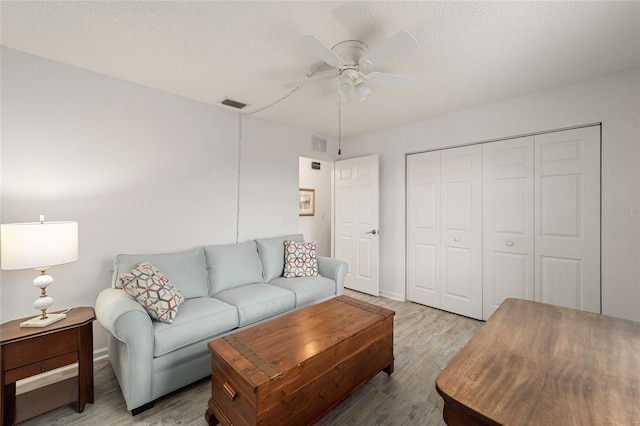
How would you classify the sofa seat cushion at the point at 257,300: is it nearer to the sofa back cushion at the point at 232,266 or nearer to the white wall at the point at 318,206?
the sofa back cushion at the point at 232,266

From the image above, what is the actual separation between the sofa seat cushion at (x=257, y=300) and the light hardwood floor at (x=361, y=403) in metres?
0.56

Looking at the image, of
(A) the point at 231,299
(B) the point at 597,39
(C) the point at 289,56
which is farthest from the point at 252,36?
(B) the point at 597,39

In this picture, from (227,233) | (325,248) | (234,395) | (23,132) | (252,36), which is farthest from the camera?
(325,248)

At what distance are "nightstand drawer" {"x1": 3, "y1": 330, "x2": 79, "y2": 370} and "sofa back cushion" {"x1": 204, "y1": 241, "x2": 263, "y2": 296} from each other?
3.29 ft

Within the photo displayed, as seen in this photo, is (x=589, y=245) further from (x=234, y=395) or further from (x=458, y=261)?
(x=234, y=395)

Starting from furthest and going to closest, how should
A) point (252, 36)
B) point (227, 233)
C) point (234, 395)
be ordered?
point (227, 233) < point (252, 36) < point (234, 395)

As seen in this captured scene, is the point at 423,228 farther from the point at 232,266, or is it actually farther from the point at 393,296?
the point at 232,266

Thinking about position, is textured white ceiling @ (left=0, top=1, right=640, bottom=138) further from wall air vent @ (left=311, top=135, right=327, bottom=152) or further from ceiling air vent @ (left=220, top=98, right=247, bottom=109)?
wall air vent @ (left=311, top=135, right=327, bottom=152)

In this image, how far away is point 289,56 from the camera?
206cm

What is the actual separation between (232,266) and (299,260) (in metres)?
0.76

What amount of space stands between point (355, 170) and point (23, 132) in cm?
348

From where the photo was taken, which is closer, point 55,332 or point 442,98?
point 55,332

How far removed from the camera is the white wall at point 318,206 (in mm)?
5367

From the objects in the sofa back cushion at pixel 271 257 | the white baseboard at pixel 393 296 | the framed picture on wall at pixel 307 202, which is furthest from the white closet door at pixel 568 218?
the framed picture on wall at pixel 307 202
